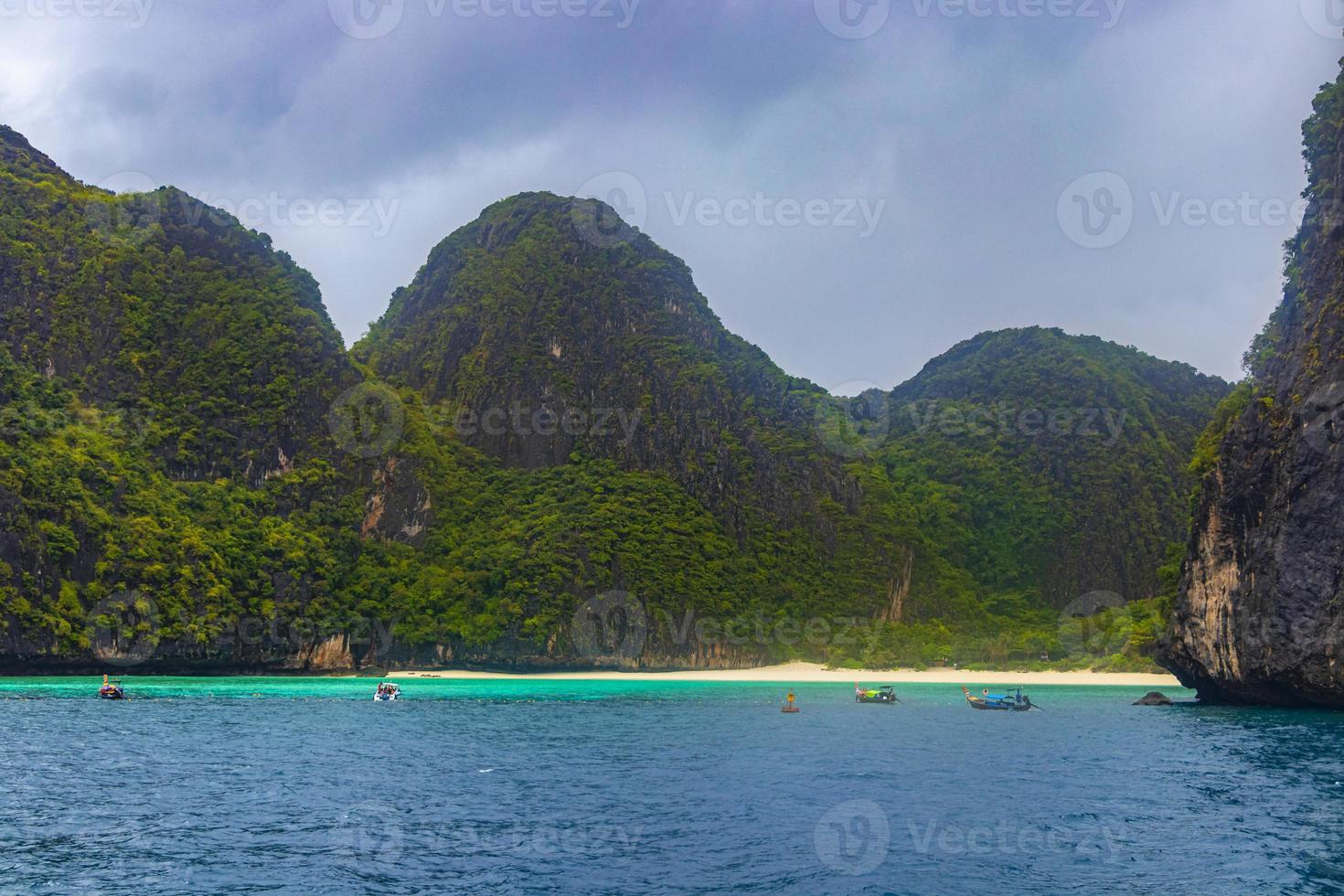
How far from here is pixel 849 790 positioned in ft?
116

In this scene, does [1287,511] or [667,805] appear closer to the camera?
[667,805]

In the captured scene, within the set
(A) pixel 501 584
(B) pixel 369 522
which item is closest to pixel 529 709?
(A) pixel 501 584

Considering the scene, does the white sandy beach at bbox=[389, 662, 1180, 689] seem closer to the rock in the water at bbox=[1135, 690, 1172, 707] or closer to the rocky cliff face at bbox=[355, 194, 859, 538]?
the rocky cliff face at bbox=[355, 194, 859, 538]

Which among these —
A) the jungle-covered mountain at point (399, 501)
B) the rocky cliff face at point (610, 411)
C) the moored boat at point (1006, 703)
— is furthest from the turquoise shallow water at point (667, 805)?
the rocky cliff face at point (610, 411)

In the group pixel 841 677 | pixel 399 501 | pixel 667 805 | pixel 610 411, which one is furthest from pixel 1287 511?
A: pixel 610 411

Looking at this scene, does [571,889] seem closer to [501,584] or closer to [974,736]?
[974,736]

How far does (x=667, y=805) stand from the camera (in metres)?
32.8

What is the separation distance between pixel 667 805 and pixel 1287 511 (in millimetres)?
43502

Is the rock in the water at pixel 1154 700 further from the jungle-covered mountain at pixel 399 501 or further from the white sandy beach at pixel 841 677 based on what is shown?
the jungle-covered mountain at pixel 399 501

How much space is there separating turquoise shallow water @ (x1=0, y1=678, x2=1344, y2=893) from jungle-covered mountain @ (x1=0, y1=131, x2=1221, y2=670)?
52.2 m

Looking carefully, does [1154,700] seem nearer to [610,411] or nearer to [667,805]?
[667,805]

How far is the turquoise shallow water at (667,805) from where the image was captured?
23688mm

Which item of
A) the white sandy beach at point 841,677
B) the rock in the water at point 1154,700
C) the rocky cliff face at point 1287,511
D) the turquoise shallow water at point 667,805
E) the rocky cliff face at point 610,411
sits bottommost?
the white sandy beach at point 841,677

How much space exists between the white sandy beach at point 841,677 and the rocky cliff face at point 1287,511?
2066 inches
